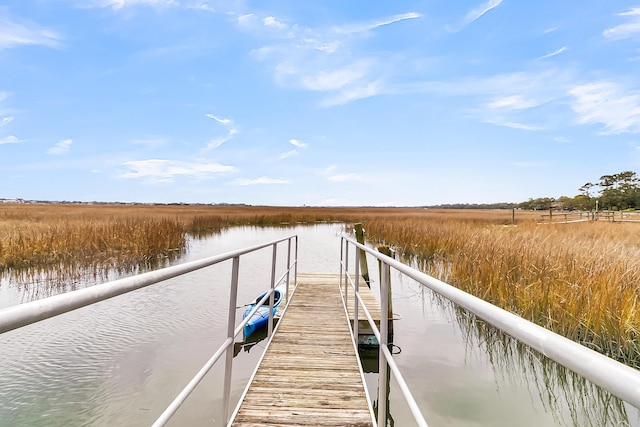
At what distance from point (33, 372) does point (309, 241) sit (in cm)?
1401

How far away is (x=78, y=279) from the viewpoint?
7961 mm

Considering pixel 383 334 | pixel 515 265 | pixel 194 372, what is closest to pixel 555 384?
pixel 515 265

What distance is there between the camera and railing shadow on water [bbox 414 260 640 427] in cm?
323

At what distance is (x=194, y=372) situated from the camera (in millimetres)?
4453

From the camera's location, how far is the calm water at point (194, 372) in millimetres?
3438

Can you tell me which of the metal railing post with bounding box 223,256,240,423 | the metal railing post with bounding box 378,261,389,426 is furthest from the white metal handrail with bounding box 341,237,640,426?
the metal railing post with bounding box 223,256,240,423

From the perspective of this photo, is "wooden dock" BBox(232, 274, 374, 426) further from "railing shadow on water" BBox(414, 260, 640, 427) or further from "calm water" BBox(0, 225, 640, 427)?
"railing shadow on water" BBox(414, 260, 640, 427)

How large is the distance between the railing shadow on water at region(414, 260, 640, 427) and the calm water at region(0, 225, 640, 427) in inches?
0.5

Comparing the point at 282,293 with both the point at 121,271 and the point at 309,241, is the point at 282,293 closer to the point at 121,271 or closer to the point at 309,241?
the point at 121,271

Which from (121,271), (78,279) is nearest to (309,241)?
(121,271)

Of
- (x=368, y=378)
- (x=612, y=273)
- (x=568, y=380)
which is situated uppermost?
(x=612, y=273)

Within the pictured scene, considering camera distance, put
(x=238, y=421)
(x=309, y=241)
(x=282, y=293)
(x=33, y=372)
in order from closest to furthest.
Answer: (x=238, y=421), (x=33, y=372), (x=282, y=293), (x=309, y=241)

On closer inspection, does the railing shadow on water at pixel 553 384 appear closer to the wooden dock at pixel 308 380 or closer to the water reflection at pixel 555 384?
the water reflection at pixel 555 384

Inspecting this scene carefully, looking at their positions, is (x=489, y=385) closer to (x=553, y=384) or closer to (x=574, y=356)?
(x=553, y=384)
